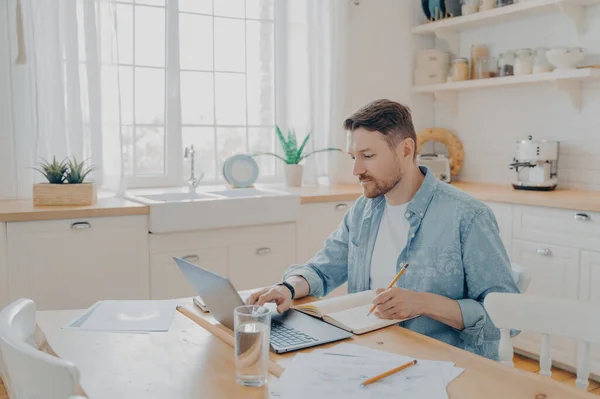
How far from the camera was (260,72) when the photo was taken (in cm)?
408

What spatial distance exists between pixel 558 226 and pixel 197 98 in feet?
7.22

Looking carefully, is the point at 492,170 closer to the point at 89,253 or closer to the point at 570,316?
the point at 89,253

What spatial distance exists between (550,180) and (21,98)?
2848 mm

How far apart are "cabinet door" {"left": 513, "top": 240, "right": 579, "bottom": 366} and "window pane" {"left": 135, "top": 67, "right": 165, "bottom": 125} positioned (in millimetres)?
2161

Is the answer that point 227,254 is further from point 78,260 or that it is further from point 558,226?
point 558,226

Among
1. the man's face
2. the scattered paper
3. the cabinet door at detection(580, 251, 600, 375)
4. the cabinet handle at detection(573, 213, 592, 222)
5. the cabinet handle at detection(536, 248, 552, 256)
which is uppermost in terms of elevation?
the man's face

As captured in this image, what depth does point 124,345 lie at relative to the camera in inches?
53.2

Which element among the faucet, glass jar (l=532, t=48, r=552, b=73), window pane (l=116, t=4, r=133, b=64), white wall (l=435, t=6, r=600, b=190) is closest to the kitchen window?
window pane (l=116, t=4, r=133, b=64)

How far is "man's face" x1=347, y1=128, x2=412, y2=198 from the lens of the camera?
1767 mm

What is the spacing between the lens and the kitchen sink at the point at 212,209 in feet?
9.76

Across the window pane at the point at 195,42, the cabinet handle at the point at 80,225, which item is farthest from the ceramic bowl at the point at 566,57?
the cabinet handle at the point at 80,225

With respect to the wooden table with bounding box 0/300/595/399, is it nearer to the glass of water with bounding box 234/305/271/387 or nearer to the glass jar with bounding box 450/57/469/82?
the glass of water with bounding box 234/305/271/387

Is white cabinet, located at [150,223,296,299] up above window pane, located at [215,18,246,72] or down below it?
below

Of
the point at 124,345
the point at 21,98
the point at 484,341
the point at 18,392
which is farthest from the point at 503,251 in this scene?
the point at 21,98
